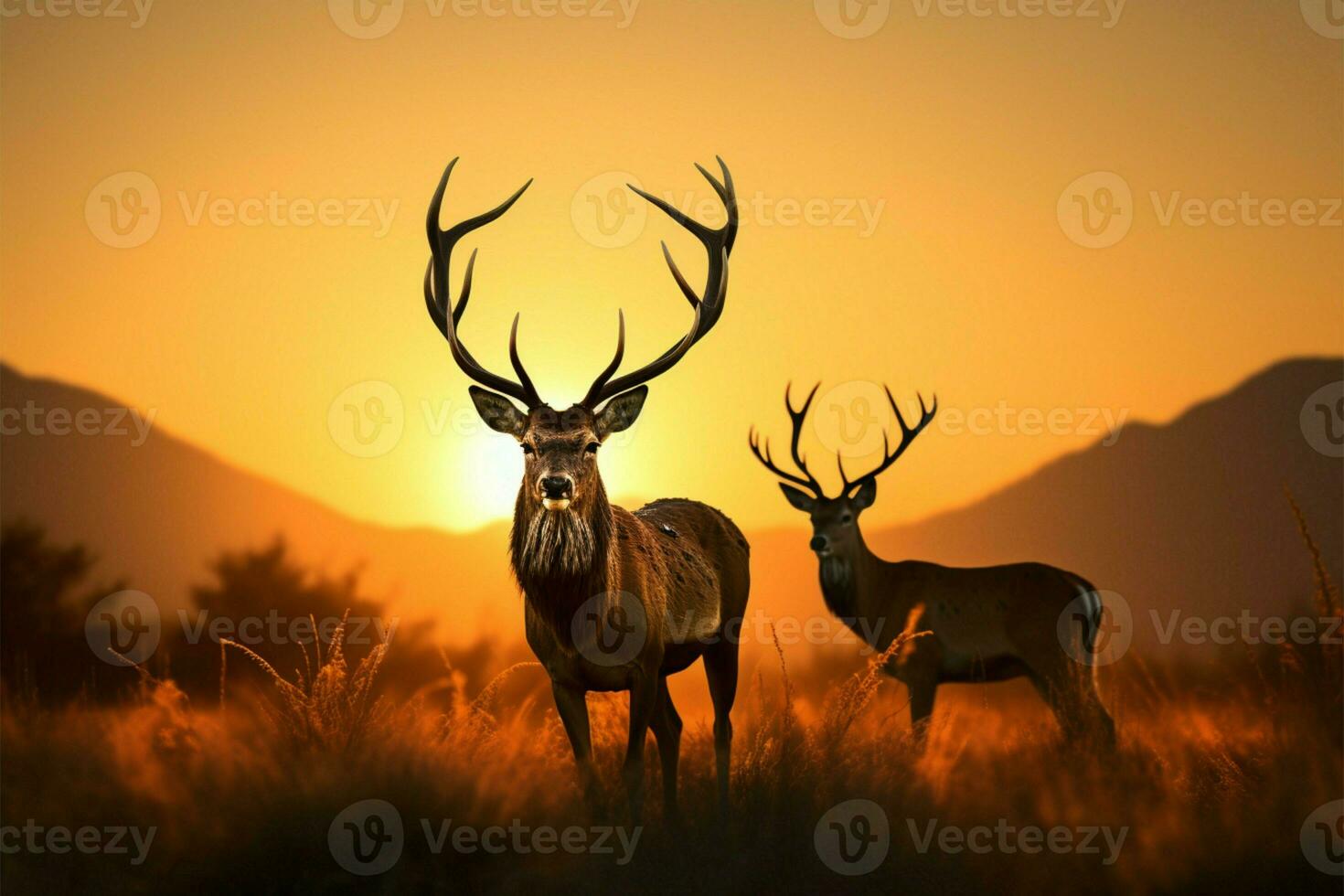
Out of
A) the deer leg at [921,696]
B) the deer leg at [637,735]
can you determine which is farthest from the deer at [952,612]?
the deer leg at [637,735]

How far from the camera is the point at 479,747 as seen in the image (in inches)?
292

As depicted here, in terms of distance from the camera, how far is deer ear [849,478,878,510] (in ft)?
36.4

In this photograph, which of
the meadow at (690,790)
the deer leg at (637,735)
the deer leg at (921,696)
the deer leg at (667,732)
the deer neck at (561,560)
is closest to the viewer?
the meadow at (690,790)

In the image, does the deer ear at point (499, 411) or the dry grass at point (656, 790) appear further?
the deer ear at point (499, 411)

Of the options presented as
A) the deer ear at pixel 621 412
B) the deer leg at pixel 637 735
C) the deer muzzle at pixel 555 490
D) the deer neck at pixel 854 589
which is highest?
the deer ear at pixel 621 412

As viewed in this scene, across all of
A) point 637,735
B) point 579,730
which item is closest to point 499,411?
point 579,730

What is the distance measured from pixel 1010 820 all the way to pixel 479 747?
2.61 meters

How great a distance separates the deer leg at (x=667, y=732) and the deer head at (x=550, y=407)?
1.23m

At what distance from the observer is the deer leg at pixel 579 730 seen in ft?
23.3

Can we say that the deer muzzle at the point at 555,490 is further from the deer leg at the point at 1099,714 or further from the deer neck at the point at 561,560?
the deer leg at the point at 1099,714

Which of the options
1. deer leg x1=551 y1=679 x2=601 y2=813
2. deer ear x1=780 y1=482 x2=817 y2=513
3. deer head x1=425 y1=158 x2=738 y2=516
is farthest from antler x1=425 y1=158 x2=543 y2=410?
deer ear x1=780 y1=482 x2=817 y2=513

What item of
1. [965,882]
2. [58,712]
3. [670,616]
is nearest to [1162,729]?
[965,882]

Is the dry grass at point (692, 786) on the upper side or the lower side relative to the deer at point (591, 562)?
lower

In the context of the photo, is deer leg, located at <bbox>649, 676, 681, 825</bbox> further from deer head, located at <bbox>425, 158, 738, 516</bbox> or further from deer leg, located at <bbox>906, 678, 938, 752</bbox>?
deer leg, located at <bbox>906, 678, 938, 752</bbox>
